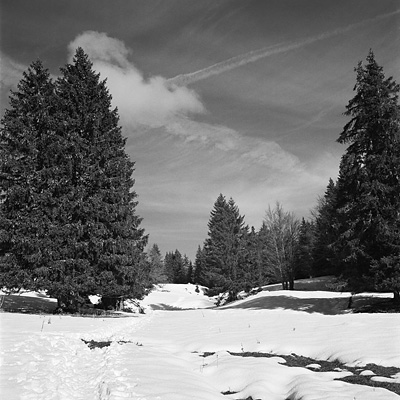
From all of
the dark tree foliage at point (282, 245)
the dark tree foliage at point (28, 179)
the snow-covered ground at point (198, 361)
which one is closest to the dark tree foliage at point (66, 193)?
the dark tree foliage at point (28, 179)

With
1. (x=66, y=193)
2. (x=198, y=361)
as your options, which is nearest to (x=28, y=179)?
(x=66, y=193)

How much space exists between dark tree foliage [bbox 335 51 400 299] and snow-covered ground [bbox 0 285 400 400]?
16.0ft

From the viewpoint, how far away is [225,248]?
34.2 meters

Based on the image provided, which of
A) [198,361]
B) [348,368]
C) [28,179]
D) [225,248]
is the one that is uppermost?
[28,179]

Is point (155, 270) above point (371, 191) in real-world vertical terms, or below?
below

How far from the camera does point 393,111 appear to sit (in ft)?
55.9

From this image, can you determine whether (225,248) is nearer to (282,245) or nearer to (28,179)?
(282,245)

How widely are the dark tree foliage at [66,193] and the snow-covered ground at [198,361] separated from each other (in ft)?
15.7

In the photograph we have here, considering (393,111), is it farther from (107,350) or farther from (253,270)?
(253,270)

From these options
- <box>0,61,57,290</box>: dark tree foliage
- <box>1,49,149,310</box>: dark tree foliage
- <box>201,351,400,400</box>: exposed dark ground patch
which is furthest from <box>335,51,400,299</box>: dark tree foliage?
<box>0,61,57,290</box>: dark tree foliage

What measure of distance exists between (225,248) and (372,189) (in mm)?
19333

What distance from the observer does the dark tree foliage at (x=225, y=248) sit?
110 feet

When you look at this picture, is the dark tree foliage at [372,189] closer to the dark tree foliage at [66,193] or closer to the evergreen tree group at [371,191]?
the evergreen tree group at [371,191]

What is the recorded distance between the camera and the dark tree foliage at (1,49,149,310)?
16844 mm
